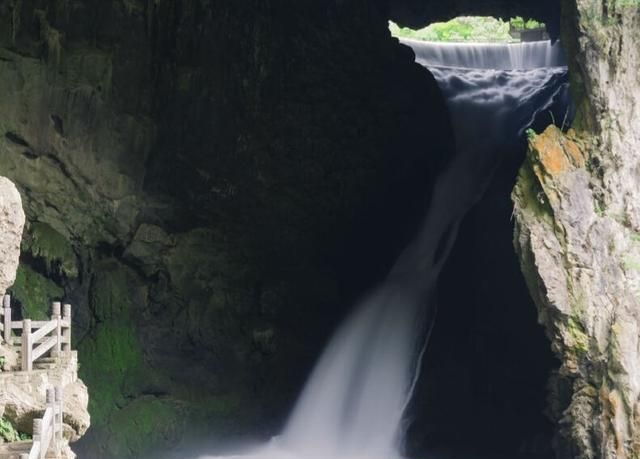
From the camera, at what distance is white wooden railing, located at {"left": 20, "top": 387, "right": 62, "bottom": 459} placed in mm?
11133

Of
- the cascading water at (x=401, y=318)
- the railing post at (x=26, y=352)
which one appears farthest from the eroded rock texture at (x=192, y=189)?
A: the railing post at (x=26, y=352)

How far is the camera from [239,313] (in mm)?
25328

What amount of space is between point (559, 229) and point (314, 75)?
8.54 m

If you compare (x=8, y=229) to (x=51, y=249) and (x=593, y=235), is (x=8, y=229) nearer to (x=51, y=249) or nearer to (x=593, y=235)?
(x=593, y=235)

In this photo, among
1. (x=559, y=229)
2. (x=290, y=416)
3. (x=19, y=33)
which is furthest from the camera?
(x=290, y=416)

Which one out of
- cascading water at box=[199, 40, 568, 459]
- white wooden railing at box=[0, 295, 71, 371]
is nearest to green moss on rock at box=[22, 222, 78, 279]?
cascading water at box=[199, 40, 568, 459]

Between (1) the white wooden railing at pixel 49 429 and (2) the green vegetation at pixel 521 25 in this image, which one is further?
(2) the green vegetation at pixel 521 25

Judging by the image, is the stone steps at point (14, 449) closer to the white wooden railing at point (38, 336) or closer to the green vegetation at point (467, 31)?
the white wooden railing at point (38, 336)

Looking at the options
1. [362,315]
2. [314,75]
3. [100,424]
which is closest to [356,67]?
[314,75]

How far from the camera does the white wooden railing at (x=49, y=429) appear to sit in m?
11.1

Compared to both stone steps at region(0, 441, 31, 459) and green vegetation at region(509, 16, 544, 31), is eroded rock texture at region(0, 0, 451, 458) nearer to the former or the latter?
stone steps at region(0, 441, 31, 459)

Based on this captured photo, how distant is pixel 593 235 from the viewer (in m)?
19.4

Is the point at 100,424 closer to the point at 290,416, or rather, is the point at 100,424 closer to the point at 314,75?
the point at 290,416

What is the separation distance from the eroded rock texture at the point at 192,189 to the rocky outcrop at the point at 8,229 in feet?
34.1
